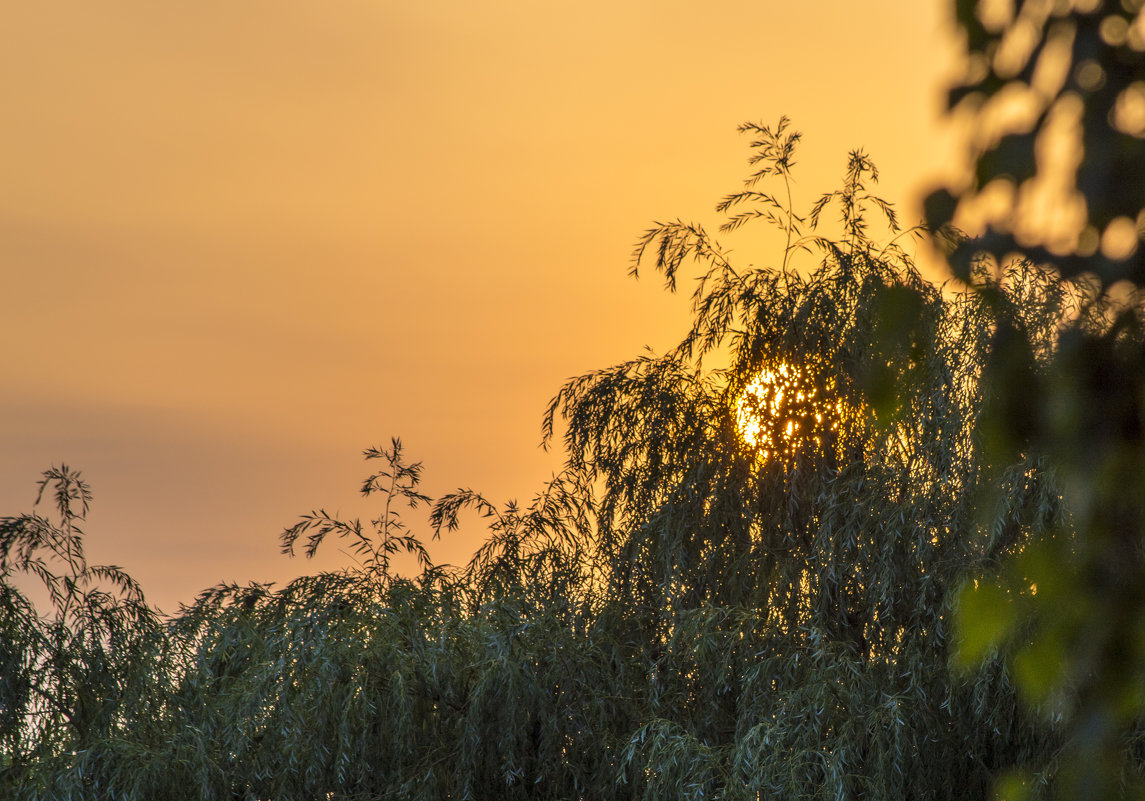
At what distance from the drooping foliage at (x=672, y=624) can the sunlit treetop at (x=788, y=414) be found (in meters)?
0.01

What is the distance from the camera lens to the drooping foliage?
5.37 meters

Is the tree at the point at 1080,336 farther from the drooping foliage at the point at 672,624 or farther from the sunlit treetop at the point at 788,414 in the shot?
the sunlit treetop at the point at 788,414

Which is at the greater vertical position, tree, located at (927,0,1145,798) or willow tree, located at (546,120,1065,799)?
willow tree, located at (546,120,1065,799)

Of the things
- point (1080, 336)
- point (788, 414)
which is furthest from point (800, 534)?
point (1080, 336)

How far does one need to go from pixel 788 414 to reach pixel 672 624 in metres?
1.41

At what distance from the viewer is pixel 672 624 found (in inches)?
246

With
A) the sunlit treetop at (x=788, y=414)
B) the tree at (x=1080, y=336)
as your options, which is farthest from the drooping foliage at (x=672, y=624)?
the tree at (x=1080, y=336)

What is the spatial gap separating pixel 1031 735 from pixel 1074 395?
16.4 ft

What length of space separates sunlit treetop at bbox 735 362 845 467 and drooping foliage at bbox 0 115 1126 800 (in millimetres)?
13

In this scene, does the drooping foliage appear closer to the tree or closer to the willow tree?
the willow tree

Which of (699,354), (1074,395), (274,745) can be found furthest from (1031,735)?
(1074,395)

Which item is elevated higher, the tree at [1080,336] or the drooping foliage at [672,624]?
the drooping foliage at [672,624]

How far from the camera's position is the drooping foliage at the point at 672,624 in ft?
17.6

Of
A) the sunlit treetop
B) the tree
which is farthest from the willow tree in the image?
the tree
